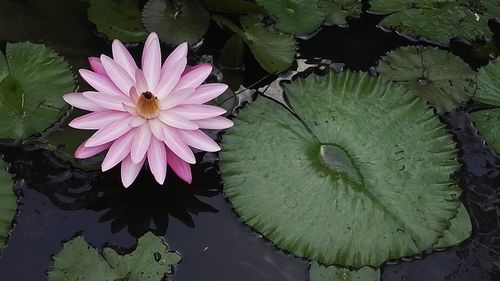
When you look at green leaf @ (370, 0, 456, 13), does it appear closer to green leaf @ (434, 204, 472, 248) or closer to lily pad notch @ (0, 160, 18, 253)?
green leaf @ (434, 204, 472, 248)

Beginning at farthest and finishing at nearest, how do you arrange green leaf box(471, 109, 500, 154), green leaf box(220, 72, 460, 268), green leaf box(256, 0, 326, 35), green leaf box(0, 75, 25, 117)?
green leaf box(256, 0, 326, 35) < green leaf box(471, 109, 500, 154) < green leaf box(0, 75, 25, 117) < green leaf box(220, 72, 460, 268)

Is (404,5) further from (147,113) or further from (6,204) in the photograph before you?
(6,204)

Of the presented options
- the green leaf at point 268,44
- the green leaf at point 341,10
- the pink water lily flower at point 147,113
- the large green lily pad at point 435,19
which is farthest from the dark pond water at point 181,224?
the green leaf at point 341,10

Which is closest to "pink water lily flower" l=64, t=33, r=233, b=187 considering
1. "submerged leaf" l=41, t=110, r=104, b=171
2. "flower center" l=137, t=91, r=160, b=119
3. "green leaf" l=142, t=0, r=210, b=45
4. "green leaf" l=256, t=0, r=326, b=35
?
"flower center" l=137, t=91, r=160, b=119

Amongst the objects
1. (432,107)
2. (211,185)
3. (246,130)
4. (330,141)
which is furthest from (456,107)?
(211,185)

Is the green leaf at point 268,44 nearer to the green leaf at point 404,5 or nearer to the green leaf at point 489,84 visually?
the green leaf at point 404,5

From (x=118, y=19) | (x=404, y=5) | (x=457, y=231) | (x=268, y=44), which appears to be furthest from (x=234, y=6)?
(x=457, y=231)
